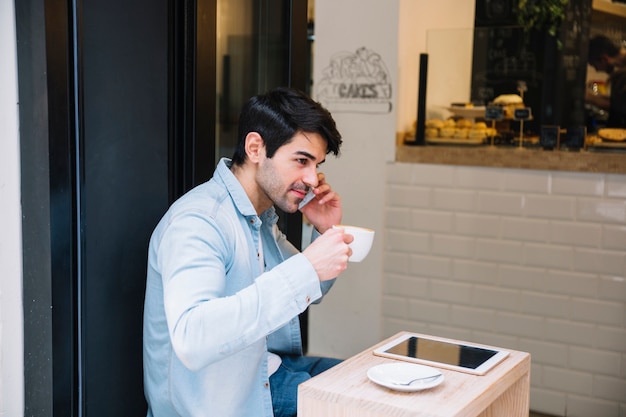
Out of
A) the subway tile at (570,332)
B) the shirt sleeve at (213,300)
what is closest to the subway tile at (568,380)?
the subway tile at (570,332)

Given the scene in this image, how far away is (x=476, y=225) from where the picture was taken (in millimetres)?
4016

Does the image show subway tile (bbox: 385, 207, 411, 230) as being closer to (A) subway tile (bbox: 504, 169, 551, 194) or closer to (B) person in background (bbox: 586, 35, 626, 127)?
(A) subway tile (bbox: 504, 169, 551, 194)

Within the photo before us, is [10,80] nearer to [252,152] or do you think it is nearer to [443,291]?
[252,152]

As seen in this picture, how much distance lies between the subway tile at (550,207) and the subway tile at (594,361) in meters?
0.67

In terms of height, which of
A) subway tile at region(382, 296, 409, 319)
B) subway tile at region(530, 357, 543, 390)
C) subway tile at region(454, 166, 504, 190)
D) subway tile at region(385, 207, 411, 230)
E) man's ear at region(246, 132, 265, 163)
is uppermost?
man's ear at region(246, 132, 265, 163)

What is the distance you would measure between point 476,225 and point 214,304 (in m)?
2.64

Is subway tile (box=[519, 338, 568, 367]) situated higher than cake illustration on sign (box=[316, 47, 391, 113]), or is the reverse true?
cake illustration on sign (box=[316, 47, 391, 113])

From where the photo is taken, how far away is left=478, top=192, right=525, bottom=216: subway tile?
12.8 feet

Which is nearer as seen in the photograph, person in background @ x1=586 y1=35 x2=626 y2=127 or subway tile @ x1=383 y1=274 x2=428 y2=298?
person in background @ x1=586 y1=35 x2=626 y2=127

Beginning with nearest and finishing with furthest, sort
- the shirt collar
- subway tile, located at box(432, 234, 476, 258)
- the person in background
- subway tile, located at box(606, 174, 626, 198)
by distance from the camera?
the shirt collar
subway tile, located at box(606, 174, 626, 198)
the person in background
subway tile, located at box(432, 234, 476, 258)

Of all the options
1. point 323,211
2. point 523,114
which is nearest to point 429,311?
point 523,114

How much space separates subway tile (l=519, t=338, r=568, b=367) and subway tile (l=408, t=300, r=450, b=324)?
0.44m

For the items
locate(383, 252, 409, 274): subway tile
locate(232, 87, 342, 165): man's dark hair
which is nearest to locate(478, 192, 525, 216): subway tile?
locate(383, 252, 409, 274): subway tile

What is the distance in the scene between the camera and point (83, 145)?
179 centimetres
